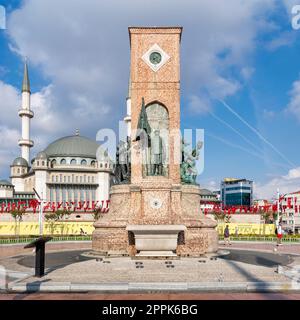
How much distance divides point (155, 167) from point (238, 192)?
16419 centimetres

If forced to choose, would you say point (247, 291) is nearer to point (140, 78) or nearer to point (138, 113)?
point (138, 113)

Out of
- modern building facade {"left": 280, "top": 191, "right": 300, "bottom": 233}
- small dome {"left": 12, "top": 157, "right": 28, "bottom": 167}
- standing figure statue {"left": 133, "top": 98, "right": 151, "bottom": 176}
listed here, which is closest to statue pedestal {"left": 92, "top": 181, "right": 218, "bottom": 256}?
standing figure statue {"left": 133, "top": 98, "right": 151, "bottom": 176}

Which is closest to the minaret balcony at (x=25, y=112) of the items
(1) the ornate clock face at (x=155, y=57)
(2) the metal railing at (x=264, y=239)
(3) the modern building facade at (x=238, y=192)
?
(2) the metal railing at (x=264, y=239)

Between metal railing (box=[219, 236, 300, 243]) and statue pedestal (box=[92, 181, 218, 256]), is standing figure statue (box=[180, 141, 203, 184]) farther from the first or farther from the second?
metal railing (box=[219, 236, 300, 243])

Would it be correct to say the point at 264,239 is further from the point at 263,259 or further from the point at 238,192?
the point at 238,192

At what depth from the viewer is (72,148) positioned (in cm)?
12325

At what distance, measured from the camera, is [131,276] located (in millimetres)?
15461

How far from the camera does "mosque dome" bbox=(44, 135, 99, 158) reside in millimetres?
121725

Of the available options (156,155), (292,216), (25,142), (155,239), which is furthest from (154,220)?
(292,216)

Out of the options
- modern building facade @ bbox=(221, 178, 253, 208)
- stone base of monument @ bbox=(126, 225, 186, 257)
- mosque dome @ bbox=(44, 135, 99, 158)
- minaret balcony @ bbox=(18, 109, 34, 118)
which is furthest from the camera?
modern building facade @ bbox=(221, 178, 253, 208)

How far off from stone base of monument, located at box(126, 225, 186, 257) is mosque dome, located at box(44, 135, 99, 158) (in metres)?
102

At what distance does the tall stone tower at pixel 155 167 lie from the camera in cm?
2325

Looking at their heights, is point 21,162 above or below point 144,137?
above
